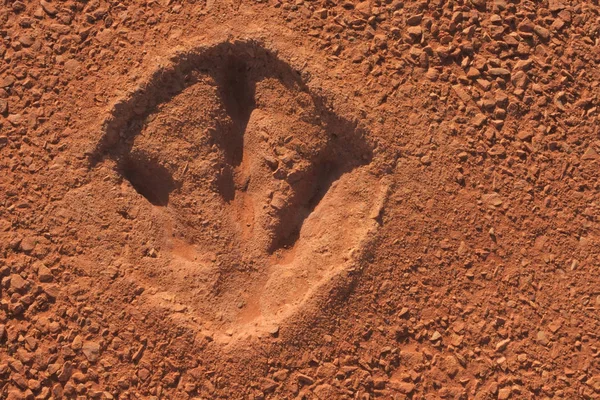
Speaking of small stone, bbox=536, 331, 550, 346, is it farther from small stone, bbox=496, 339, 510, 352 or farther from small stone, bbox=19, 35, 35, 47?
small stone, bbox=19, 35, 35, 47

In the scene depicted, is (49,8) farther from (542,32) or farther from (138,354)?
(542,32)

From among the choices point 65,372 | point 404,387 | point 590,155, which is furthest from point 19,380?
point 590,155

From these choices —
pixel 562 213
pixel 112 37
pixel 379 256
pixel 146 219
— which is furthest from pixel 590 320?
pixel 112 37

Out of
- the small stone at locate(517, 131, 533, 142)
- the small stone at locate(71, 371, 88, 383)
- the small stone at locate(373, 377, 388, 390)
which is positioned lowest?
the small stone at locate(373, 377, 388, 390)

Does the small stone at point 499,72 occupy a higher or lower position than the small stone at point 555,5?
lower

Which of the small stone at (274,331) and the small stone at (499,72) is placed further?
the small stone at (499,72)

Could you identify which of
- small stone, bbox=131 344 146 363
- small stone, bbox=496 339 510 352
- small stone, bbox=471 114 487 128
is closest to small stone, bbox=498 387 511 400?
small stone, bbox=496 339 510 352

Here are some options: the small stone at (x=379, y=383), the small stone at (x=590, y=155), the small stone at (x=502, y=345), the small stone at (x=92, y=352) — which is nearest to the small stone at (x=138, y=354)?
the small stone at (x=92, y=352)

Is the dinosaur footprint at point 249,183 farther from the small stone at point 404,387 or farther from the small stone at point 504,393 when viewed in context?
the small stone at point 504,393
